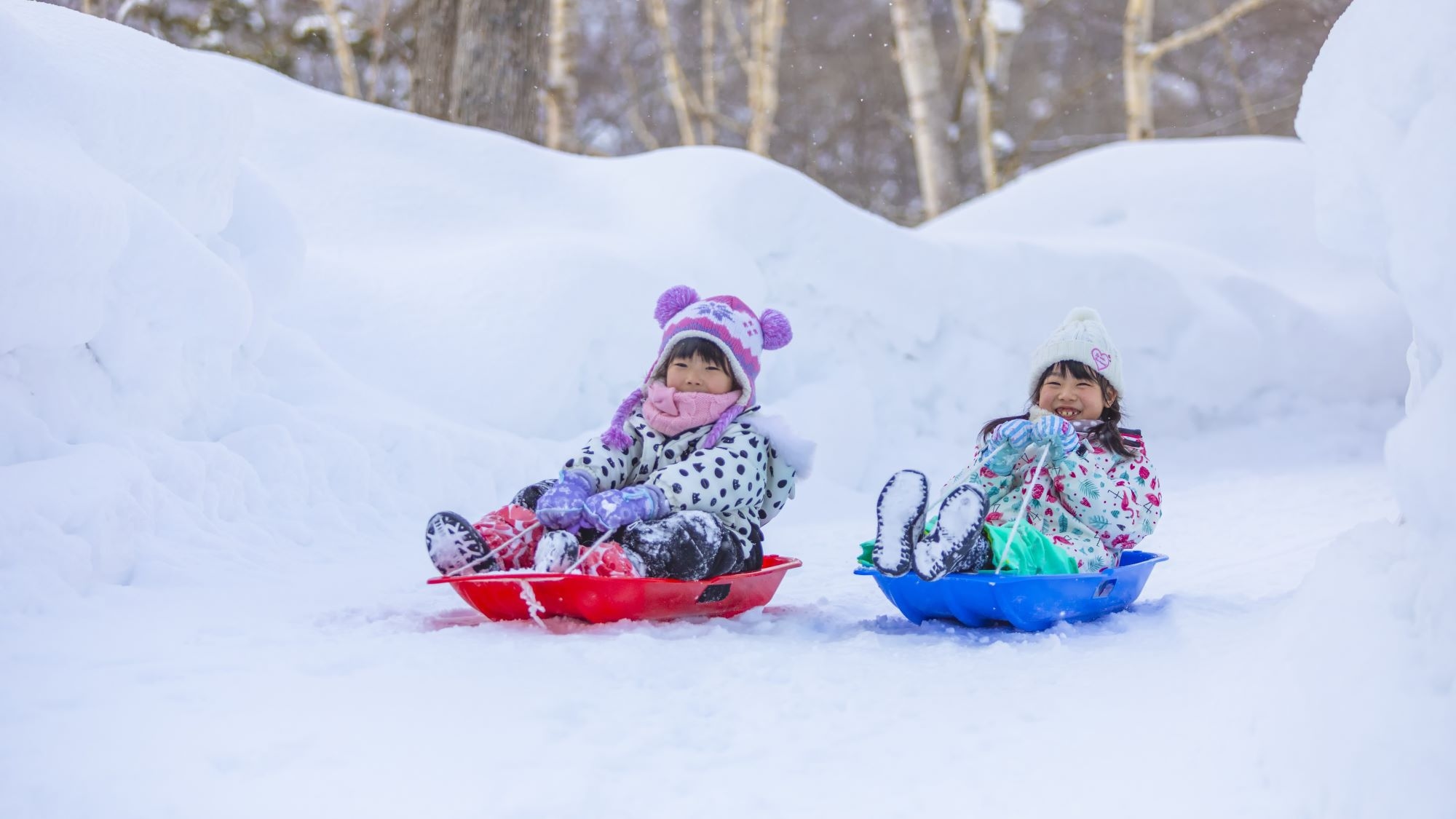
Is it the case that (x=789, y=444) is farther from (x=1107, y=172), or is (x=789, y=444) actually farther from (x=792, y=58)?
(x=792, y=58)

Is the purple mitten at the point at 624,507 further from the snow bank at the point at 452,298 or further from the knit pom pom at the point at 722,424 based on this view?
the snow bank at the point at 452,298

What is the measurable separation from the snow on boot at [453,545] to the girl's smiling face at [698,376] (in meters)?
0.63

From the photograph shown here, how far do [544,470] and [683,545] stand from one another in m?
1.88

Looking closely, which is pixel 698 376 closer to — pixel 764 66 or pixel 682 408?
pixel 682 408

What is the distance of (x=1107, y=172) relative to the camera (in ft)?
28.3

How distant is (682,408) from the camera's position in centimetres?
291

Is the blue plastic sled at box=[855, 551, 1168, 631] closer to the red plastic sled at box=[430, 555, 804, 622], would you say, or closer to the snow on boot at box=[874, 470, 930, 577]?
the snow on boot at box=[874, 470, 930, 577]

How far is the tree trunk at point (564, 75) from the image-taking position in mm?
9508

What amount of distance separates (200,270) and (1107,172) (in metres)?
6.90

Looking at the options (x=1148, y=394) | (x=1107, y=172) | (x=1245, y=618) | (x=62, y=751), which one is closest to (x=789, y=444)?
(x=1245, y=618)

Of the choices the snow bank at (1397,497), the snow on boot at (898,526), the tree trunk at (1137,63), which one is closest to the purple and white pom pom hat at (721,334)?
the snow on boot at (898,526)

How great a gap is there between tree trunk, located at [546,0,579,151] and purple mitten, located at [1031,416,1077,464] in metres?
7.56

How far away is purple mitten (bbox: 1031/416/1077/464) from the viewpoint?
271 centimetres

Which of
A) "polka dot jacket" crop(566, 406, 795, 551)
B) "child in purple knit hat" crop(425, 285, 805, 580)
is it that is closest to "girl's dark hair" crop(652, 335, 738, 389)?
"child in purple knit hat" crop(425, 285, 805, 580)
